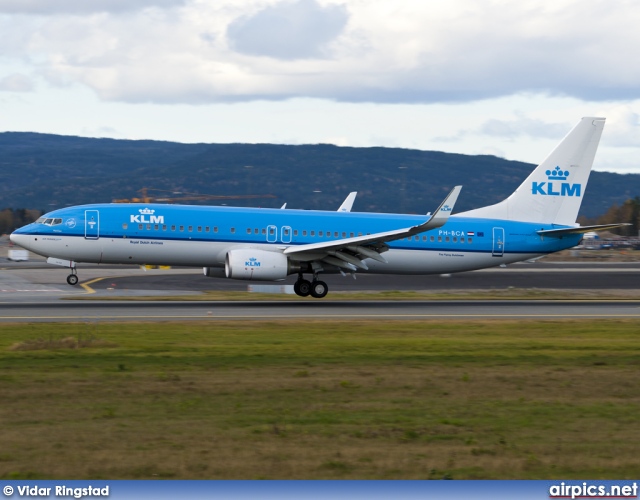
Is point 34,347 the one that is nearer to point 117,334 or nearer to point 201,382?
point 117,334

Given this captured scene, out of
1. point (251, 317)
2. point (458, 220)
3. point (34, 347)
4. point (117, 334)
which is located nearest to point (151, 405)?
point (34, 347)

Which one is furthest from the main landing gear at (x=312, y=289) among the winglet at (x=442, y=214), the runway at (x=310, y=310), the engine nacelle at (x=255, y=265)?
the winglet at (x=442, y=214)

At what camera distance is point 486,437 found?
12.4 meters

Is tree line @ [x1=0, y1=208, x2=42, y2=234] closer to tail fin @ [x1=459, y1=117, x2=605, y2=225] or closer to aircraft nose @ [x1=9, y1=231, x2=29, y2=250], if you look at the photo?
aircraft nose @ [x1=9, y1=231, x2=29, y2=250]

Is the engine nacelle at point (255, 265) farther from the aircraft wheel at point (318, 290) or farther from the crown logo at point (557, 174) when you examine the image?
the crown logo at point (557, 174)

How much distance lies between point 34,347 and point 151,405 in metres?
6.73

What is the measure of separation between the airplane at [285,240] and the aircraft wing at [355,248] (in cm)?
4

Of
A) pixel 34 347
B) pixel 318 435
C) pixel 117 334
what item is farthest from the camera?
pixel 117 334

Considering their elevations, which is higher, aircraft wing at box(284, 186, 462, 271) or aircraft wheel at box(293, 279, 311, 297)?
aircraft wing at box(284, 186, 462, 271)

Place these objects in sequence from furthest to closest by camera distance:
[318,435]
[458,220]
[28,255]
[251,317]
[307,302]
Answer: [28,255] → [458,220] → [307,302] → [251,317] → [318,435]

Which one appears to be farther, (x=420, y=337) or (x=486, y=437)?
(x=420, y=337)

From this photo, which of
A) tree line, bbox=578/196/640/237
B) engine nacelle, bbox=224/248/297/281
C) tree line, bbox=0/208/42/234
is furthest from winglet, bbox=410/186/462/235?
tree line, bbox=0/208/42/234

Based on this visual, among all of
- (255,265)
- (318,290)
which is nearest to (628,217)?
(318,290)

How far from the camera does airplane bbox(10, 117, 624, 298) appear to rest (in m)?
33.9
